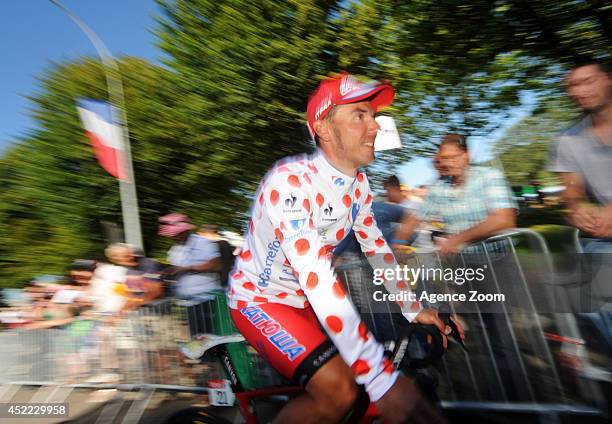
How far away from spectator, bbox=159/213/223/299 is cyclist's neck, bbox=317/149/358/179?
8.31ft

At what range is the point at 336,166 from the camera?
2.22m

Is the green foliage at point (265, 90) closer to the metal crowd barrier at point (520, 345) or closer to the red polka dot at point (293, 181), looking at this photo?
the metal crowd barrier at point (520, 345)

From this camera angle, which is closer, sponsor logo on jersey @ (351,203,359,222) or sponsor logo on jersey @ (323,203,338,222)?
sponsor logo on jersey @ (323,203,338,222)

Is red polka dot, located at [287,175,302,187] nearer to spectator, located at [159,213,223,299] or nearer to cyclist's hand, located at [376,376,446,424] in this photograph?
cyclist's hand, located at [376,376,446,424]

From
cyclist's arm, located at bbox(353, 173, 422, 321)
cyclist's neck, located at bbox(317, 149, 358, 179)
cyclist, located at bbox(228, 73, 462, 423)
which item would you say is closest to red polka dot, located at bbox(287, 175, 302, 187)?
cyclist, located at bbox(228, 73, 462, 423)

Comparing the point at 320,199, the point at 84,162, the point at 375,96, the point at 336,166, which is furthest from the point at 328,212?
the point at 84,162

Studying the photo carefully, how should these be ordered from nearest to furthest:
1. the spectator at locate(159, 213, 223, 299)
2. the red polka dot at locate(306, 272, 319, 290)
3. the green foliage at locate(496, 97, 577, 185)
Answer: the red polka dot at locate(306, 272, 319, 290)
the spectator at locate(159, 213, 223, 299)
the green foliage at locate(496, 97, 577, 185)

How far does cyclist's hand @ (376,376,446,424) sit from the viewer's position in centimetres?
162

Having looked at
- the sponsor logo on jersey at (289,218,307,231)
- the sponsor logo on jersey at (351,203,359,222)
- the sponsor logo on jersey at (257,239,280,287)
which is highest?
the sponsor logo on jersey at (351,203,359,222)

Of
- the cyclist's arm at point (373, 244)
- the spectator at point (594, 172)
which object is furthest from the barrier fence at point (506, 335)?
the cyclist's arm at point (373, 244)

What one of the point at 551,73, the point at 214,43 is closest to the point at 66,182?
the point at 214,43

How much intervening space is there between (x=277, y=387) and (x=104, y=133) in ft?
19.8

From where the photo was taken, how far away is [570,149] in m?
2.78

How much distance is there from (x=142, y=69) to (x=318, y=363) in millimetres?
12286
